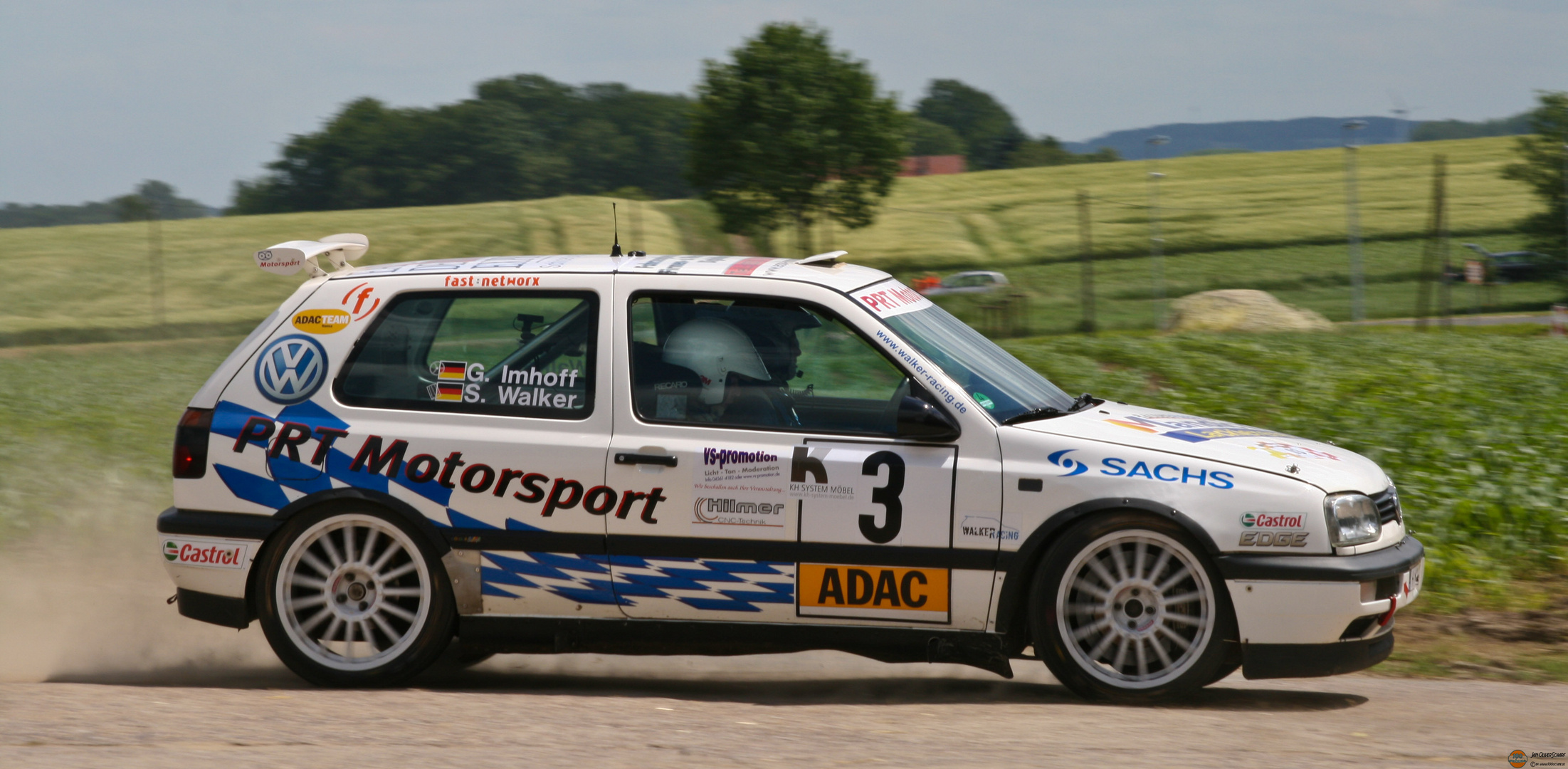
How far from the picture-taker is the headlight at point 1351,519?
4676 millimetres

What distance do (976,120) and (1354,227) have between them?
29.5m

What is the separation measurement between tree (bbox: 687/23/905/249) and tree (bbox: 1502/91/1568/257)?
14112 millimetres

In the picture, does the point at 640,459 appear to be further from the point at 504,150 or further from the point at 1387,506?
the point at 504,150

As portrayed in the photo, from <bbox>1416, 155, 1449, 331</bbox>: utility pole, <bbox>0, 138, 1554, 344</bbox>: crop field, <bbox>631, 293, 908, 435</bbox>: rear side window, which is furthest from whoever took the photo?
<bbox>1416, 155, 1449, 331</bbox>: utility pole

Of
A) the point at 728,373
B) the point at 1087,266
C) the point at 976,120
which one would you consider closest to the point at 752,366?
the point at 728,373

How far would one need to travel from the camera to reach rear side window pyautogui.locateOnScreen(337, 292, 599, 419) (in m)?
5.09

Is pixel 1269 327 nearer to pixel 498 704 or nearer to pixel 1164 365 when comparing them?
pixel 1164 365

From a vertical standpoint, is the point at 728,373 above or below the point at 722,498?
above

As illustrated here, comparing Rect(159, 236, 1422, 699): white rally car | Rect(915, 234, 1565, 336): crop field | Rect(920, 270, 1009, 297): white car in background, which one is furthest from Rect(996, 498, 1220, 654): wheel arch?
Rect(920, 270, 1009, 297): white car in background

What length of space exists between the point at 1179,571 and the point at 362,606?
3.07m

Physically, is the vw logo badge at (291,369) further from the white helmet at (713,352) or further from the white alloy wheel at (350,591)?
the white helmet at (713,352)

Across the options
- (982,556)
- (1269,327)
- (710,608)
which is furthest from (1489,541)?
(1269,327)

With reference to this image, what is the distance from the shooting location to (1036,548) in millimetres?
4770

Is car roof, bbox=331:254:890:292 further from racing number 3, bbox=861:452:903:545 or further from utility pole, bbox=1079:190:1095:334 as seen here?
utility pole, bbox=1079:190:1095:334
